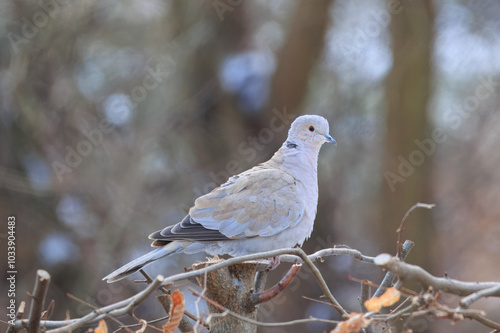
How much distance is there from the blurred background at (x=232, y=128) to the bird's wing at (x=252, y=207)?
9.33 feet

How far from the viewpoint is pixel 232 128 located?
7352 mm

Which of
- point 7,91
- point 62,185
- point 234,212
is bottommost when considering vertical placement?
point 234,212

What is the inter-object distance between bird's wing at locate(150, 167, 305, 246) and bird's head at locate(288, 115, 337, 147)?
373mm

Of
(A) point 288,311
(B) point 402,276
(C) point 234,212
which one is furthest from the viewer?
(A) point 288,311

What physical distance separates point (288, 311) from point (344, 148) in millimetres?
1991

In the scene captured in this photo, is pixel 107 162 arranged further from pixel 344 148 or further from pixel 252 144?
pixel 344 148

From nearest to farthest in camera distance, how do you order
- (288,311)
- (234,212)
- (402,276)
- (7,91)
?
1. (402,276)
2. (234,212)
3. (7,91)
4. (288,311)

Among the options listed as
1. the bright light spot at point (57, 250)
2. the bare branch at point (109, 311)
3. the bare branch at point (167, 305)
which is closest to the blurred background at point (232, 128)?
the bright light spot at point (57, 250)

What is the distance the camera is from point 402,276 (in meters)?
1.84

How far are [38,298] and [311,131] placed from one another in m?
2.42

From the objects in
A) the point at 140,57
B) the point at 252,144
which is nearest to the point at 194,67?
the point at 140,57

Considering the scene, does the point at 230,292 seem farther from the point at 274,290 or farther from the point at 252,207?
the point at 252,207

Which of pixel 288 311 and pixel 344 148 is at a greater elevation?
pixel 344 148

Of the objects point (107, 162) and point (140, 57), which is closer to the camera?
point (107, 162)
